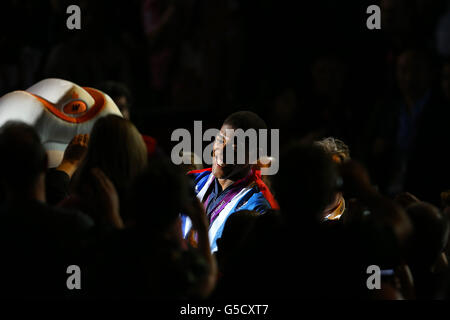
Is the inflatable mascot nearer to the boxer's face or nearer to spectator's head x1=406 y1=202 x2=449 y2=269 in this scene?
the boxer's face

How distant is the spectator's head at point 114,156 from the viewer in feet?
7.55

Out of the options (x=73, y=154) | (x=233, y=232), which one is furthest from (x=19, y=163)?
(x=73, y=154)

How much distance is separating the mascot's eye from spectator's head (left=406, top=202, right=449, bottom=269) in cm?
158

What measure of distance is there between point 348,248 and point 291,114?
2.80 m

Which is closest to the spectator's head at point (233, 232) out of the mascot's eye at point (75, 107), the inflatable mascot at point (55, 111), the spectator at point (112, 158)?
the spectator at point (112, 158)

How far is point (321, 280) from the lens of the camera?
Answer: 1.95 meters

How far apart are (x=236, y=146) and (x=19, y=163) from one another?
3.72ft

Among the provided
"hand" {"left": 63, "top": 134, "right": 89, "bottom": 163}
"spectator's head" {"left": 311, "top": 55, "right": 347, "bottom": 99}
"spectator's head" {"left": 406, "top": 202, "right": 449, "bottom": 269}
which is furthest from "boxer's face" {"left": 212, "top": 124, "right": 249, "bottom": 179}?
"spectator's head" {"left": 311, "top": 55, "right": 347, "bottom": 99}

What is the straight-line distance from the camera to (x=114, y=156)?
2316 mm

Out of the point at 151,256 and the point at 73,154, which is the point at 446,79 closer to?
the point at 73,154

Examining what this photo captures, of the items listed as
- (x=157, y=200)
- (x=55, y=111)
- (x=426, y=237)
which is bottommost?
(x=426, y=237)

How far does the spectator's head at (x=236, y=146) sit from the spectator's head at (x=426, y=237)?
→ 87cm
